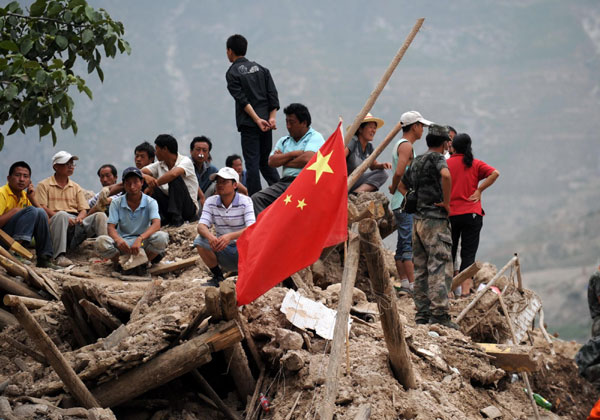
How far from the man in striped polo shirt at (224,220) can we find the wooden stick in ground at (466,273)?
2.98m

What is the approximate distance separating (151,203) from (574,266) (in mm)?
62694

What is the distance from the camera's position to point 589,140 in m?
104

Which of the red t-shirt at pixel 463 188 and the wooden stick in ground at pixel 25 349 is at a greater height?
the red t-shirt at pixel 463 188

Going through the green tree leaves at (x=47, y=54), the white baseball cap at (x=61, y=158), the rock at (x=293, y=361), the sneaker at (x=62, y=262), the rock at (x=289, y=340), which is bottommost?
the rock at (x=293, y=361)

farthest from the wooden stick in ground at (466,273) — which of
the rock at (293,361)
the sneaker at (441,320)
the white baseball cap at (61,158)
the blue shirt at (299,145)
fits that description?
the white baseball cap at (61,158)

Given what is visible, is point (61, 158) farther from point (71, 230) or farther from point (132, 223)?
point (132, 223)

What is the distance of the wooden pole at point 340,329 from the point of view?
5.21 m

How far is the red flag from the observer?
5.57 m

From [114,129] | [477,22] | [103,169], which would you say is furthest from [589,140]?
[103,169]

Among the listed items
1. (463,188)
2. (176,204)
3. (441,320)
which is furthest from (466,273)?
(176,204)

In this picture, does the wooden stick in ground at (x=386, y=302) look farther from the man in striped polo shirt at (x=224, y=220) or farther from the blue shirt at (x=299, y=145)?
the blue shirt at (x=299, y=145)

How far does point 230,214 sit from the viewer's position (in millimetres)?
8484

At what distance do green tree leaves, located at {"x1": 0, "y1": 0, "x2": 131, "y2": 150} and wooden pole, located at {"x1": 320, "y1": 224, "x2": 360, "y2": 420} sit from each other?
3.09 m

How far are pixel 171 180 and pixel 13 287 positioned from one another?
3.19m
